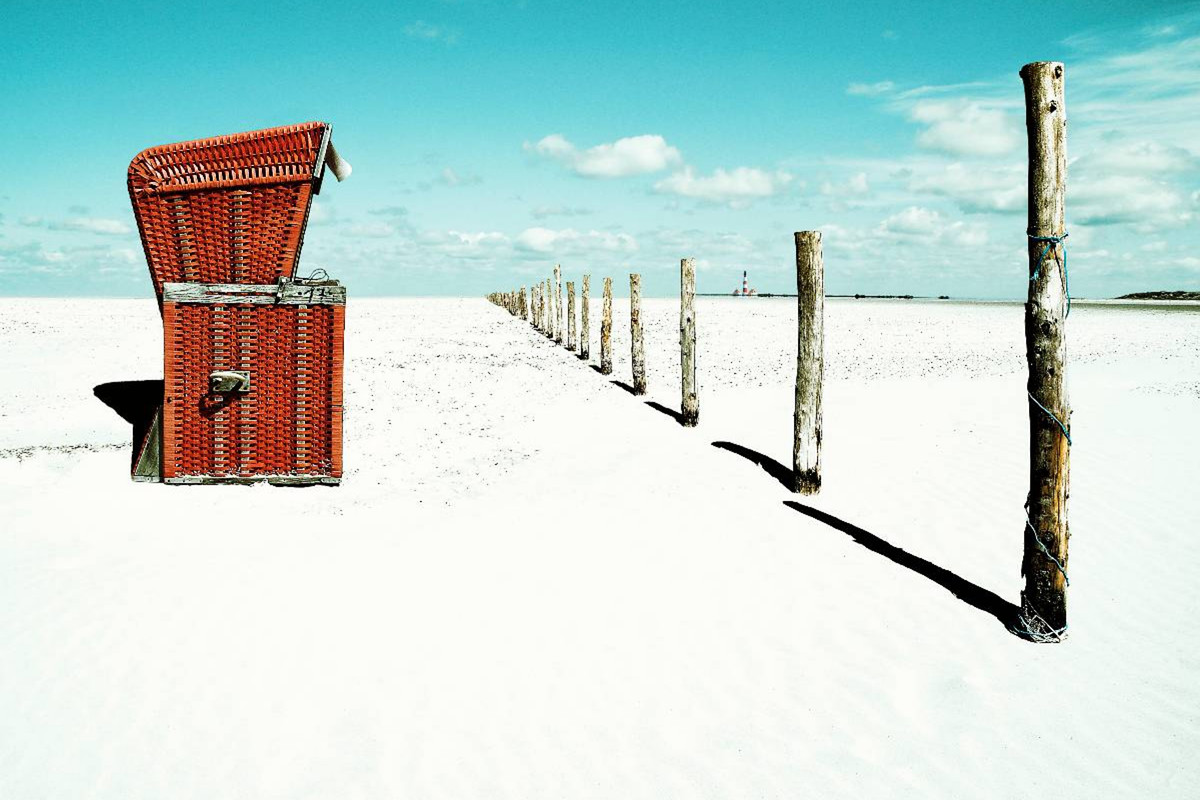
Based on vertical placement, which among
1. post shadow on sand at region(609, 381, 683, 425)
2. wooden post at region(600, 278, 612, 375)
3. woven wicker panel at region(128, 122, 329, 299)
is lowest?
post shadow on sand at region(609, 381, 683, 425)

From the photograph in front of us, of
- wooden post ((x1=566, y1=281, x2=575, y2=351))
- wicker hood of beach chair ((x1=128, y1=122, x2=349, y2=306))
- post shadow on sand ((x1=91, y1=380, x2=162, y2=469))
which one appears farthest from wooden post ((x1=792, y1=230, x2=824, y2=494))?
wooden post ((x1=566, y1=281, x2=575, y2=351))

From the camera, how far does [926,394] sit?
12609mm

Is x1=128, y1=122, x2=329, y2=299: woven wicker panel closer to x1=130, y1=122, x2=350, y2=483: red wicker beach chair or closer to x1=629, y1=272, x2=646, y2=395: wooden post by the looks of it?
x1=130, y1=122, x2=350, y2=483: red wicker beach chair

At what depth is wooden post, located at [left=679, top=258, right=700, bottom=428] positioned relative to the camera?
1033 centimetres

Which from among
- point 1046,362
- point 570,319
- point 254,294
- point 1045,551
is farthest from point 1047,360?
point 570,319

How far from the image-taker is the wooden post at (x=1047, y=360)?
13.0 ft

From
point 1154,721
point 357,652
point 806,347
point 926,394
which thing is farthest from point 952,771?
point 926,394

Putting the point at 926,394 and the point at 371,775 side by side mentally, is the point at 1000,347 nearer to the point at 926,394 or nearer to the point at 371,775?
the point at 926,394

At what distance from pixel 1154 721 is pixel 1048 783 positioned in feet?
2.69

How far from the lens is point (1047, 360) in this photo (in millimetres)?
4133

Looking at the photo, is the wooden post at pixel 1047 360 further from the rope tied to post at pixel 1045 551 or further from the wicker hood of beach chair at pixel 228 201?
the wicker hood of beach chair at pixel 228 201

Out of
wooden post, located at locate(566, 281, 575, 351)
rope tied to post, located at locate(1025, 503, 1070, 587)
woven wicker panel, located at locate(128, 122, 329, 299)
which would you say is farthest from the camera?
wooden post, located at locate(566, 281, 575, 351)

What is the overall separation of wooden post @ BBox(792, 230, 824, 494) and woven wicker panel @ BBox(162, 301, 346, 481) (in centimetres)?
417

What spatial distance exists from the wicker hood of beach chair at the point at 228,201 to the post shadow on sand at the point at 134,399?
2.86m
